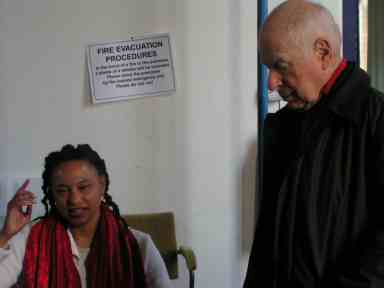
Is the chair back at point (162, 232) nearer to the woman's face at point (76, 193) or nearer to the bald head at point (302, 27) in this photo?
the woman's face at point (76, 193)

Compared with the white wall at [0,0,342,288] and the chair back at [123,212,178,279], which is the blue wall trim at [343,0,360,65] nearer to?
the white wall at [0,0,342,288]

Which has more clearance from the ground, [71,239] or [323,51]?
[323,51]

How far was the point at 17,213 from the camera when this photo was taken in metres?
1.41

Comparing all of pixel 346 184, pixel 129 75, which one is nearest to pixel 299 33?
pixel 346 184

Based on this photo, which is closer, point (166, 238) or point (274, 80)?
point (274, 80)

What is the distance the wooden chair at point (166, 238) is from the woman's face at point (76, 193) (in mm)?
240

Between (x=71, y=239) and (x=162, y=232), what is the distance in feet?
1.27

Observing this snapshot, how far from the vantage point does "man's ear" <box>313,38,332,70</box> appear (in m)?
0.97

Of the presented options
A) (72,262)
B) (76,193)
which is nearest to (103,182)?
(76,193)

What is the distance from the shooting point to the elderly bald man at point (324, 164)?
2.90ft

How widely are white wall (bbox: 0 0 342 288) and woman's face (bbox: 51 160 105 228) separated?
0.20m

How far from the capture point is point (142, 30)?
5.45ft

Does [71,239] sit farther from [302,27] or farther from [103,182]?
[302,27]

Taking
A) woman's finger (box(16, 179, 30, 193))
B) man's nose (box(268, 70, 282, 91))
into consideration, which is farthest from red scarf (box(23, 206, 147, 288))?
man's nose (box(268, 70, 282, 91))
